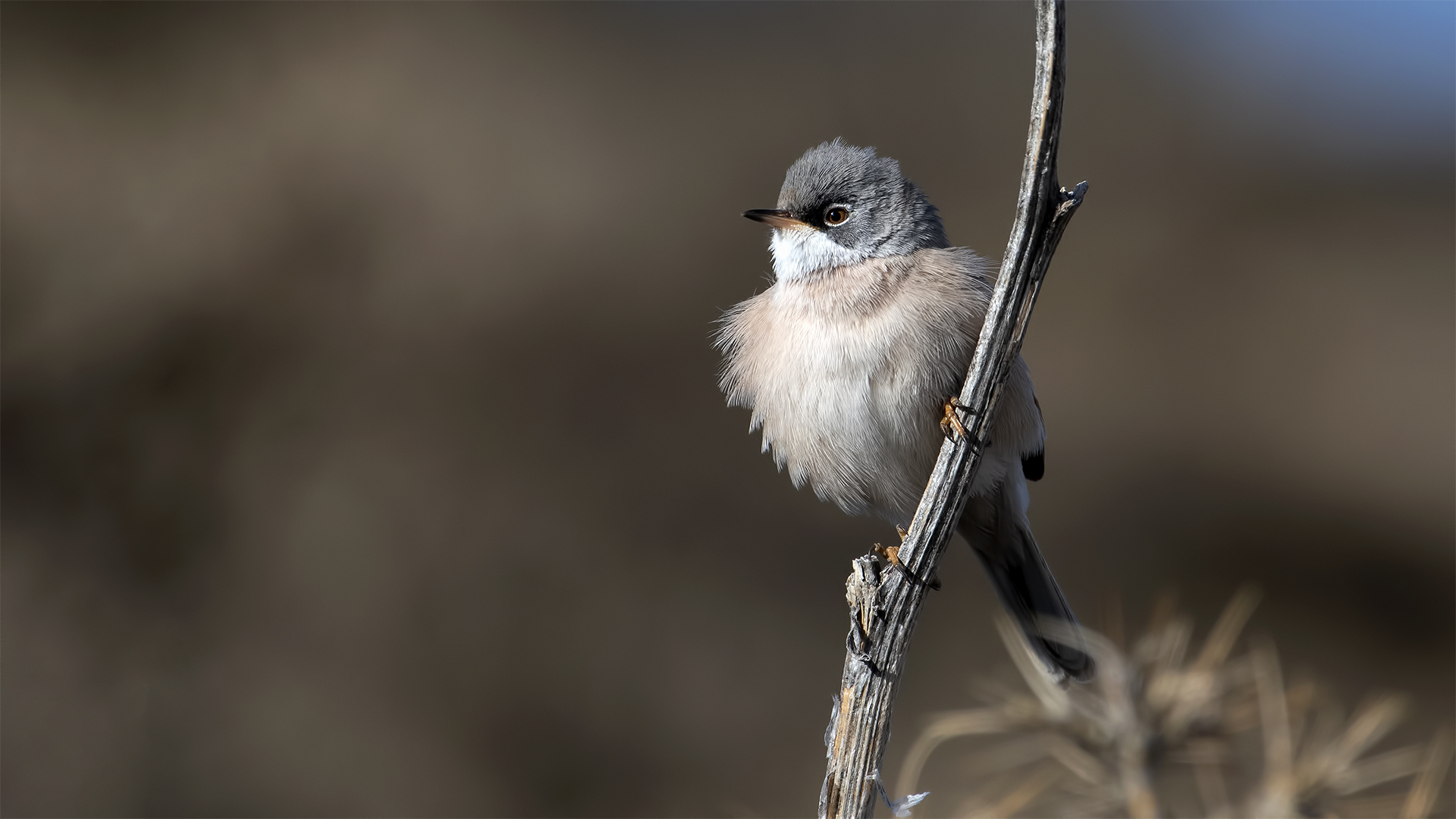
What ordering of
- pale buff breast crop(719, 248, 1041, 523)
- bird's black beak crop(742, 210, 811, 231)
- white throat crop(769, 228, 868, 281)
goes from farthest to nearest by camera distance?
bird's black beak crop(742, 210, 811, 231) → white throat crop(769, 228, 868, 281) → pale buff breast crop(719, 248, 1041, 523)

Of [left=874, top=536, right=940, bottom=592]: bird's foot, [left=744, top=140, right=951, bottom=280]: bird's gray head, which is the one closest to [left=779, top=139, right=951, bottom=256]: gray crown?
[left=744, top=140, right=951, bottom=280]: bird's gray head

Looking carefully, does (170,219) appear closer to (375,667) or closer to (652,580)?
(375,667)

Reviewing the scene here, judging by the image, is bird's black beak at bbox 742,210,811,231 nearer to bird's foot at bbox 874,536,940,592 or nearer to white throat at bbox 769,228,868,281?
white throat at bbox 769,228,868,281

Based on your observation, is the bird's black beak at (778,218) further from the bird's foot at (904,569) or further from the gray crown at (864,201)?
the bird's foot at (904,569)

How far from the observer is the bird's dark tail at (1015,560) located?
13.2 feet

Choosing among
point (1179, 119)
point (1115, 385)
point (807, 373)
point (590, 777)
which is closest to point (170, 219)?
point (590, 777)

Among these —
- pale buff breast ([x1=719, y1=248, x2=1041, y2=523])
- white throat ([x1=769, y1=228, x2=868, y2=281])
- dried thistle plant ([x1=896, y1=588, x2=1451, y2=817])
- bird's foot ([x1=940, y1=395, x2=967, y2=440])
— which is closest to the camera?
dried thistle plant ([x1=896, y1=588, x2=1451, y2=817])

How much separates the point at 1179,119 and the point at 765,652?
31.5 feet

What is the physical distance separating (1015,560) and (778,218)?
201 centimetres

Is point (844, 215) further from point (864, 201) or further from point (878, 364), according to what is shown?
point (878, 364)

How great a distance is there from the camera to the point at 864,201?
12.6 ft

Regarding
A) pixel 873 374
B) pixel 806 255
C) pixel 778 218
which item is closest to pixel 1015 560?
pixel 873 374

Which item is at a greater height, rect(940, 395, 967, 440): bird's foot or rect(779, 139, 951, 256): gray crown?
rect(779, 139, 951, 256): gray crown

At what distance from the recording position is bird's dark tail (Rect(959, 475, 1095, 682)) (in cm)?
401
